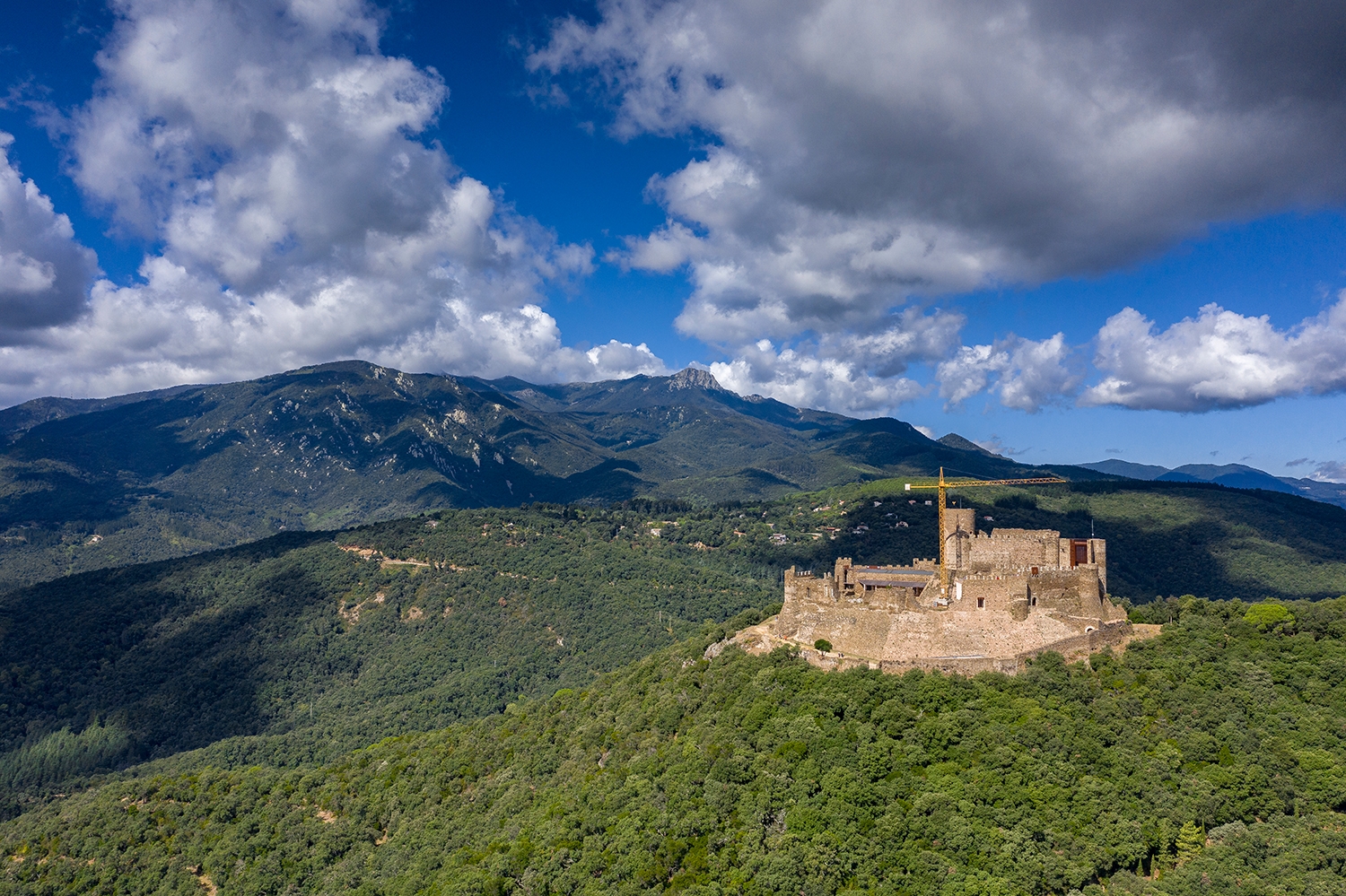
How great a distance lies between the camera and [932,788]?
44844 millimetres

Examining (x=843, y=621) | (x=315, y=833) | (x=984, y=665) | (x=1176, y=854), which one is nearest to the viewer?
(x=1176, y=854)

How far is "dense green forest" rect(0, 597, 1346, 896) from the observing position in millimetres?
39500

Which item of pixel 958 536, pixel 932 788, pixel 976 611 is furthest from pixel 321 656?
pixel 932 788

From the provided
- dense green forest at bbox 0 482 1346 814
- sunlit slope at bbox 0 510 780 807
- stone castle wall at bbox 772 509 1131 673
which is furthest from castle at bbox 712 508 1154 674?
sunlit slope at bbox 0 510 780 807

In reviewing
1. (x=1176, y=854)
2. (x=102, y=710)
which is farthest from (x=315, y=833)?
(x=102, y=710)

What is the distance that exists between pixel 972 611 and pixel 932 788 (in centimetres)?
1419

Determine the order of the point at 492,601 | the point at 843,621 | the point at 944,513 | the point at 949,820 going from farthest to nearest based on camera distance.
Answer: the point at 492,601 < the point at 944,513 < the point at 843,621 < the point at 949,820

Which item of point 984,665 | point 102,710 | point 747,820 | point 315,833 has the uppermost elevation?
point 984,665

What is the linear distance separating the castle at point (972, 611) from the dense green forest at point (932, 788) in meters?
1.87

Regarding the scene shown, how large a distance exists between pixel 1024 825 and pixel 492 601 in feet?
527

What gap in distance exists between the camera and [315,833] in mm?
75438

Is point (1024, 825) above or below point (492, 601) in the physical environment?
above

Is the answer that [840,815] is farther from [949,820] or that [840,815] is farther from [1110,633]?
[1110,633]

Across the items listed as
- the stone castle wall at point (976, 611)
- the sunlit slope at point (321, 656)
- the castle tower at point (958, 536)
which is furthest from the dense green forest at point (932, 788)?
the sunlit slope at point (321, 656)
